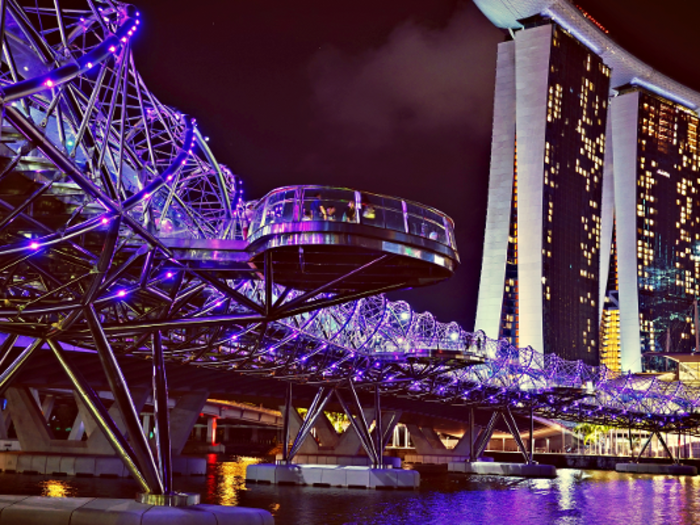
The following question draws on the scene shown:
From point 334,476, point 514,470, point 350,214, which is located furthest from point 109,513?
point 514,470

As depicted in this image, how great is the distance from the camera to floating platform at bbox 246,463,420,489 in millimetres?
48531

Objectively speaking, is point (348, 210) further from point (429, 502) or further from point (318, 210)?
point (429, 502)

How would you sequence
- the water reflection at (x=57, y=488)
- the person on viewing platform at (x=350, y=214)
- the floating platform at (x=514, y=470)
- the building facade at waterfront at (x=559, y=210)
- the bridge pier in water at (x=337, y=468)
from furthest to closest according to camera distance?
the building facade at waterfront at (x=559, y=210) → the floating platform at (x=514, y=470) → the bridge pier in water at (x=337, y=468) → the water reflection at (x=57, y=488) → the person on viewing platform at (x=350, y=214)

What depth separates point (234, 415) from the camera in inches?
4747

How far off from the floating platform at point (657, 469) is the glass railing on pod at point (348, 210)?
81.1 m

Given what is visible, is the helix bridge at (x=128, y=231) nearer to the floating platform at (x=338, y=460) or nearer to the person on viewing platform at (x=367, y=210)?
the person on viewing platform at (x=367, y=210)

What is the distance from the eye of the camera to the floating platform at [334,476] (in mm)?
48531

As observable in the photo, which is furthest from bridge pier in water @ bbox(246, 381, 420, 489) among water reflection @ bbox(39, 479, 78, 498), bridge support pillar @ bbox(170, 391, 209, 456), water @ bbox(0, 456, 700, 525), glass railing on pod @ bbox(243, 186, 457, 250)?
glass railing on pod @ bbox(243, 186, 457, 250)

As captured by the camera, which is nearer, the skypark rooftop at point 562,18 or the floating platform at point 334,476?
the floating platform at point 334,476

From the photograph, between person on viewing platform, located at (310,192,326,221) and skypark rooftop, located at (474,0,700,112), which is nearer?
person on viewing platform, located at (310,192,326,221)

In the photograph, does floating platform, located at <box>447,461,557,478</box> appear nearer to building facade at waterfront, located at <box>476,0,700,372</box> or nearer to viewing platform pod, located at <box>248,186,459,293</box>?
viewing platform pod, located at <box>248,186,459,293</box>

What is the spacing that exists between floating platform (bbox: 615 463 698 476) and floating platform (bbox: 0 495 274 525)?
7973 centimetres

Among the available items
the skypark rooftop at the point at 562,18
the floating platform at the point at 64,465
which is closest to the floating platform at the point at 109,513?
the floating platform at the point at 64,465

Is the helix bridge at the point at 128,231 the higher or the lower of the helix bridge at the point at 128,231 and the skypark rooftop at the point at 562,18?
the lower
